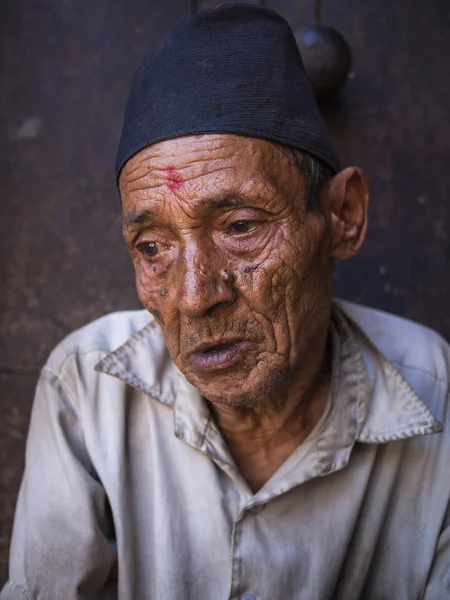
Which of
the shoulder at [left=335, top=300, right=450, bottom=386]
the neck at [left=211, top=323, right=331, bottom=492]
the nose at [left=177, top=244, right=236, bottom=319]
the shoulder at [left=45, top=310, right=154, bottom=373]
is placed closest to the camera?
the nose at [left=177, top=244, right=236, bottom=319]

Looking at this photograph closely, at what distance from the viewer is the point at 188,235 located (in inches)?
58.8

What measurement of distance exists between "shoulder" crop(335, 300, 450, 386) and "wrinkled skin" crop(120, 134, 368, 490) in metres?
0.47

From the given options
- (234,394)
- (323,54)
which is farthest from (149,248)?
(323,54)

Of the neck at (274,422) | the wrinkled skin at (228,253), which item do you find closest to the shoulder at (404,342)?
the neck at (274,422)

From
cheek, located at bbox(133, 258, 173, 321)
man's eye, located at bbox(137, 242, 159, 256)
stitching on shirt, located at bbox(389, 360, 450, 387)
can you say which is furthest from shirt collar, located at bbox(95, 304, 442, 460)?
man's eye, located at bbox(137, 242, 159, 256)

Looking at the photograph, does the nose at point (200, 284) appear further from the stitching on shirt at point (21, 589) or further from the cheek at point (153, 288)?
the stitching on shirt at point (21, 589)

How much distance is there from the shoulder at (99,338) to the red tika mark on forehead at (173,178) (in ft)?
1.94

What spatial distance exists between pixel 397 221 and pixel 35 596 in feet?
5.86

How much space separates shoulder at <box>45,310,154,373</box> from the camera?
1927 millimetres

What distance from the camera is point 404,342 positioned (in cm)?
208

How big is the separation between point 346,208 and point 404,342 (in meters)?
0.54

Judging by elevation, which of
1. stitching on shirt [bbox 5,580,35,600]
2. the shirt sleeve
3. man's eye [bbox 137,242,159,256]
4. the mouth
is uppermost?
man's eye [bbox 137,242,159,256]

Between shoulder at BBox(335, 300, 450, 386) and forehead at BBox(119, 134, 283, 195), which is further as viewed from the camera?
shoulder at BBox(335, 300, 450, 386)

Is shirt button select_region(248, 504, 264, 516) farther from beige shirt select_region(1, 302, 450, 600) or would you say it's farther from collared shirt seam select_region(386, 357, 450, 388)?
collared shirt seam select_region(386, 357, 450, 388)
